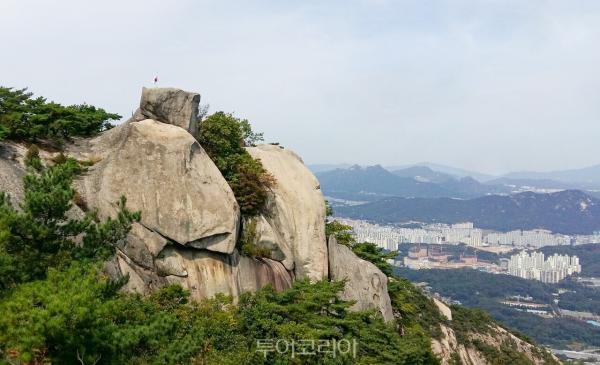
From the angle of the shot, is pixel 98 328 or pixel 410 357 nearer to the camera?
pixel 98 328

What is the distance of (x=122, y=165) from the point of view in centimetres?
1390

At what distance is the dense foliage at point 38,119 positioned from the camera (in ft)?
45.9

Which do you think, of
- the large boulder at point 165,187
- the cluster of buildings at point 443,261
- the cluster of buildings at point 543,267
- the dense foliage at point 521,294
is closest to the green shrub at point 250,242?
the large boulder at point 165,187

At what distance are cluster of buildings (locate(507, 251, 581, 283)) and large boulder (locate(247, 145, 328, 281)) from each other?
159221 mm

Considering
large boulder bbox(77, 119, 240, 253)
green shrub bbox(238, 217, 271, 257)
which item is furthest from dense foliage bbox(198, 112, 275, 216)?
large boulder bbox(77, 119, 240, 253)

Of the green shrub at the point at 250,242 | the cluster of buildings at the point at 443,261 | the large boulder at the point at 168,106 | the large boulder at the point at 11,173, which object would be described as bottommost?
the cluster of buildings at the point at 443,261

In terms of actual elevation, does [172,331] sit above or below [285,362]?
above

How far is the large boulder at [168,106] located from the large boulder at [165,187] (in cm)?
56

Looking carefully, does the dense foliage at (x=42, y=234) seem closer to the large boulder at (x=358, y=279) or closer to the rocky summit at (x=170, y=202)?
the rocky summit at (x=170, y=202)

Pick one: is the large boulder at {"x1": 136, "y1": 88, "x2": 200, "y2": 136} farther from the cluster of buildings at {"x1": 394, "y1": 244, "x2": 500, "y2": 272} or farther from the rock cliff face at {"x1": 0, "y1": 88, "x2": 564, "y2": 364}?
the cluster of buildings at {"x1": 394, "y1": 244, "x2": 500, "y2": 272}

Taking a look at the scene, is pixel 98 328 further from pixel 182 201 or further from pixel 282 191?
pixel 282 191

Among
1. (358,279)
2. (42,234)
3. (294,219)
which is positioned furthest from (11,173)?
(358,279)

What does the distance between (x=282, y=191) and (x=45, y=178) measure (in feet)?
30.3

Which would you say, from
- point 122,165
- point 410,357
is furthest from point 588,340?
point 122,165
